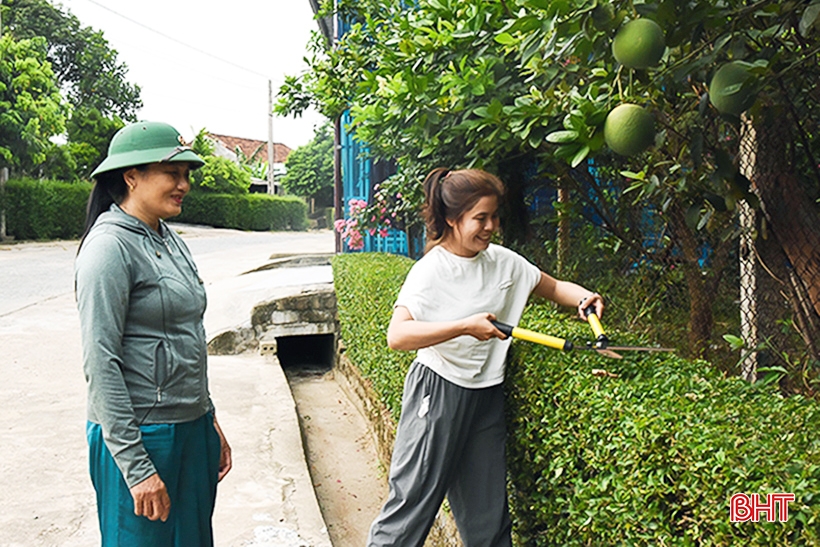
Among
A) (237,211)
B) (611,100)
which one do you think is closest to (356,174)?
(611,100)

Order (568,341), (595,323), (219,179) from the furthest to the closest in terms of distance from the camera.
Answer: (219,179)
(595,323)
(568,341)

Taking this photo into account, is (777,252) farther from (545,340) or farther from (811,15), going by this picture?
(811,15)

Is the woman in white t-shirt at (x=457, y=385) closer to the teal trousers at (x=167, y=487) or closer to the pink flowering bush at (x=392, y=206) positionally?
the teal trousers at (x=167, y=487)

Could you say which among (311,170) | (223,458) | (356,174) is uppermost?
(311,170)

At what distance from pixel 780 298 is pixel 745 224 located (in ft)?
1.94

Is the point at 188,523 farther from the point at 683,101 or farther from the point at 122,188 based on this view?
the point at 683,101

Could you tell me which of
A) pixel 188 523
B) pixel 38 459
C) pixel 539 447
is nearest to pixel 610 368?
pixel 539 447

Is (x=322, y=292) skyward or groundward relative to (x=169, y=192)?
groundward

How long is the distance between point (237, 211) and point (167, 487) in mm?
38548

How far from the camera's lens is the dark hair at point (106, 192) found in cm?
239

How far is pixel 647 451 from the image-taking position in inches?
78.7

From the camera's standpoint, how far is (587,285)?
5422mm

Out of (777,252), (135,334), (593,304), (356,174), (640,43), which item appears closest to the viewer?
(640,43)

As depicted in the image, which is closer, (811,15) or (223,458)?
(811,15)
